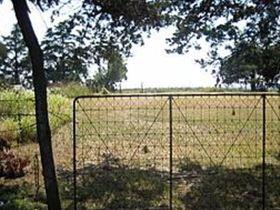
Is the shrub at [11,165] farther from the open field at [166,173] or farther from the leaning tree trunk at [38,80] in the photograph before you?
the leaning tree trunk at [38,80]

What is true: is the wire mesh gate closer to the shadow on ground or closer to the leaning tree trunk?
the shadow on ground

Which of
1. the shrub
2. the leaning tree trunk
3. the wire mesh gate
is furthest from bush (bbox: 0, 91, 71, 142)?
the leaning tree trunk

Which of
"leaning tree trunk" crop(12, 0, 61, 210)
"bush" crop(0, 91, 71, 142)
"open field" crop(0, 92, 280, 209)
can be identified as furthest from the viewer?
"bush" crop(0, 91, 71, 142)

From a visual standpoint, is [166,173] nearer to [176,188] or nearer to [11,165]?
[176,188]

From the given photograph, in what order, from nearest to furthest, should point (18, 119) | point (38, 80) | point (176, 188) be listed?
1. point (38, 80)
2. point (176, 188)
3. point (18, 119)

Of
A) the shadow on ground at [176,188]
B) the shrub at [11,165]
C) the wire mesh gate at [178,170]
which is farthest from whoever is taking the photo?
the shrub at [11,165]

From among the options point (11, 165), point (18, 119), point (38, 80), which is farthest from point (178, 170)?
point (18, 119)

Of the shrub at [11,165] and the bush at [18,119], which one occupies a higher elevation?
the bush at [18,119]

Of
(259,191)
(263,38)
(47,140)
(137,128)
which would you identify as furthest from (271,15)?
(137,128)

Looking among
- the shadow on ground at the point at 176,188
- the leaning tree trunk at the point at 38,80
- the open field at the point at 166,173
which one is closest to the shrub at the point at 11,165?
the open field at the point at 166,173

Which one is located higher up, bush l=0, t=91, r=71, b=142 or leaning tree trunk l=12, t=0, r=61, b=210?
leaning tree trunk l=12, t=0, r=61, b=210

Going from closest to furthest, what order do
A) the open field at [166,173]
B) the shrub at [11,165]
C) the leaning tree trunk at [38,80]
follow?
the leaning tree trunk at [38,80], the open field at [166,173], the shrub at [11,165]

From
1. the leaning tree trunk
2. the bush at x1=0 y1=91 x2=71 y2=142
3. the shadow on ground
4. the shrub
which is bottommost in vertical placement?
the shadow on ground

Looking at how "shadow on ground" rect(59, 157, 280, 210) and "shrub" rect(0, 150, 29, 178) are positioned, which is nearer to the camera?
"shadow on ground" rect(59, 157, 280, 210)
